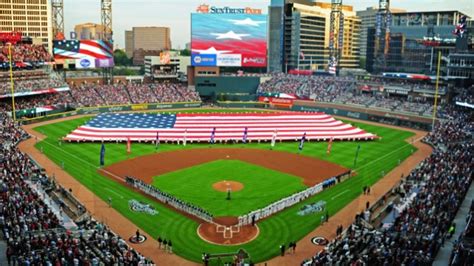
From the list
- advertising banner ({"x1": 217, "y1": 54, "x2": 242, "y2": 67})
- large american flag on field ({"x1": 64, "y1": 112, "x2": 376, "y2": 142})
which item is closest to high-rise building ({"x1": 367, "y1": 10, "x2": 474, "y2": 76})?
advertising banner ({"x1": 217, "y1": 54, "x2": 242, "y2": 67})

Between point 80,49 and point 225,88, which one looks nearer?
point 80,49

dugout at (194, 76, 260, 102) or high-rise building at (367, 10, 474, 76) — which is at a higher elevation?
high-rise building at (367, 10, 474, 76)

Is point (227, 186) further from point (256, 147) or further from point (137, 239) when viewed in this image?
point (256, 147)

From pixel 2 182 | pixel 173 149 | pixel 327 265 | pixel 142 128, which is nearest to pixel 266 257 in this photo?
pixel 327 265

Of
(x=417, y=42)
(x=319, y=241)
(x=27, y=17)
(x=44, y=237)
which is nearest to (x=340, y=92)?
(x=417, y=42)

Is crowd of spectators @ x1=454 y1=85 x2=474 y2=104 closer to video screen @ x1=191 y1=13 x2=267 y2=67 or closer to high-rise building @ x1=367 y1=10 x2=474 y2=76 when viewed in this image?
high-rise building @ x1=367 y1=10 x2=474 y2=76

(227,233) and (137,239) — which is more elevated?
(227,233)

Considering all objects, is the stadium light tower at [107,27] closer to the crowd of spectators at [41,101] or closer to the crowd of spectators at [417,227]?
the crowd of spectators at [41,101]
